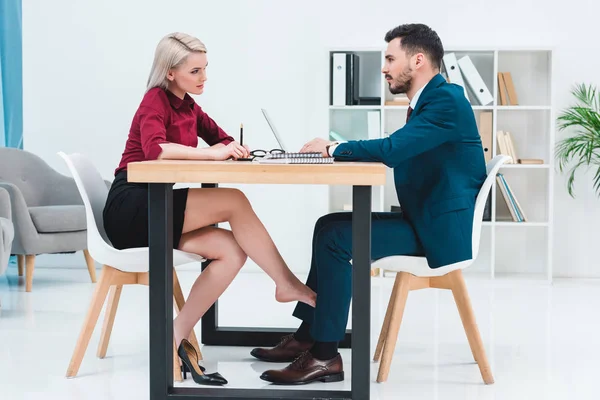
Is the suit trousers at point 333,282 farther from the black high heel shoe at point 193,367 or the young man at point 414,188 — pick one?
the black high heel shoe at point 193,367

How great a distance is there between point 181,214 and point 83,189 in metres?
0.40

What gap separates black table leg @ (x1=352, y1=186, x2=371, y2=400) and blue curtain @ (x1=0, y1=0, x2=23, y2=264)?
4.09 meters

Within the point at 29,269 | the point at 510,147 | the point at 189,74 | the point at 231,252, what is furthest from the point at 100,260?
the point at 510,147

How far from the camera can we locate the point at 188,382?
8.75 ft

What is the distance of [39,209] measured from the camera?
473 cm

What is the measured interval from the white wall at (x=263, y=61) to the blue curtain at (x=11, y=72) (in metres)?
0.10

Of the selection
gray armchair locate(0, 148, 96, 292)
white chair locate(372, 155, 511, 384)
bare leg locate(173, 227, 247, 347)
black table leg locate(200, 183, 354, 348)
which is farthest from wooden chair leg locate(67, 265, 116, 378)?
gray armchair locate(0, 148, 96, 292)

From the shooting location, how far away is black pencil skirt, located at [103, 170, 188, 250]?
104 inches

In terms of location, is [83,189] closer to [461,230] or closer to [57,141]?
[461,230]

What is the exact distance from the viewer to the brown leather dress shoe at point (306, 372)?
A: 261 cm

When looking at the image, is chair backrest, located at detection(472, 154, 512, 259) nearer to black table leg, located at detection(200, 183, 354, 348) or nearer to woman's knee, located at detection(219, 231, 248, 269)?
woman's knee, located at detection(219, 231, 248, 269)

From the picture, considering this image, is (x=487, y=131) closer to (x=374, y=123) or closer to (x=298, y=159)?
(x=374, y=123)

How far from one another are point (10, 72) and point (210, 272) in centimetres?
366

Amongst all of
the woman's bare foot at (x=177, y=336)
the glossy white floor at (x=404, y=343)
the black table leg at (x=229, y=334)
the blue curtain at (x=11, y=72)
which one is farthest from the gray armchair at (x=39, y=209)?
the woman's bare foot at (x=177, y=336)
